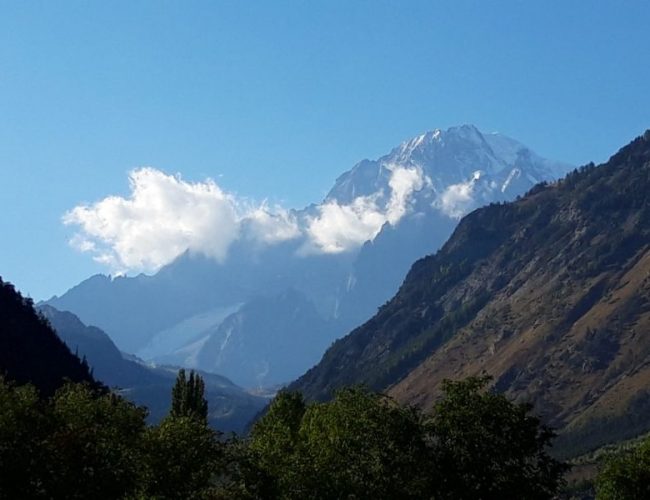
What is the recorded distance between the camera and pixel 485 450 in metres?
60.4

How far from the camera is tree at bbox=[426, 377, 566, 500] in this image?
2346 inches

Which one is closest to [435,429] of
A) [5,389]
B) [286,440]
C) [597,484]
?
[286,440]

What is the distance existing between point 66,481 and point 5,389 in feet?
40.4

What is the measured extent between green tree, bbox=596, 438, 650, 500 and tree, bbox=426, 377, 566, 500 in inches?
444

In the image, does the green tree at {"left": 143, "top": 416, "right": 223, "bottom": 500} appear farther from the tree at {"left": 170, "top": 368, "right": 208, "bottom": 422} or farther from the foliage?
the tree at {"left": 170, "top": 368, "right": 208, "bottom": 422}

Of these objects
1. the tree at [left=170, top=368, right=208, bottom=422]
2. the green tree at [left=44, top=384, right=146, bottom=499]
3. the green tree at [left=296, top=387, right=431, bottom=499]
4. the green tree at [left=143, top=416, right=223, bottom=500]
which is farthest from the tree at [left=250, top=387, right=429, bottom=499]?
the tree at [left=170, top=368, right=208, bottom=422]

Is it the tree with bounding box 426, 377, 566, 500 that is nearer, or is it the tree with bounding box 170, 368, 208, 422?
the tree with bounding box 426, 377, 566, 500

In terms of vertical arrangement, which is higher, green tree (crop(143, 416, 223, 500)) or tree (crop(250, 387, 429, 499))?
green tree (crop(143, 416, 223, 500))

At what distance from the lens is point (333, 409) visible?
220ft

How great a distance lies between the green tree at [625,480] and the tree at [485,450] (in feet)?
37.0

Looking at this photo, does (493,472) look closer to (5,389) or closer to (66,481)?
(66,481)

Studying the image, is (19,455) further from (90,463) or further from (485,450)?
(485,450)

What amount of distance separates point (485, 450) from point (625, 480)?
64.9ft

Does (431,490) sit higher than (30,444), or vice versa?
(30,444)
